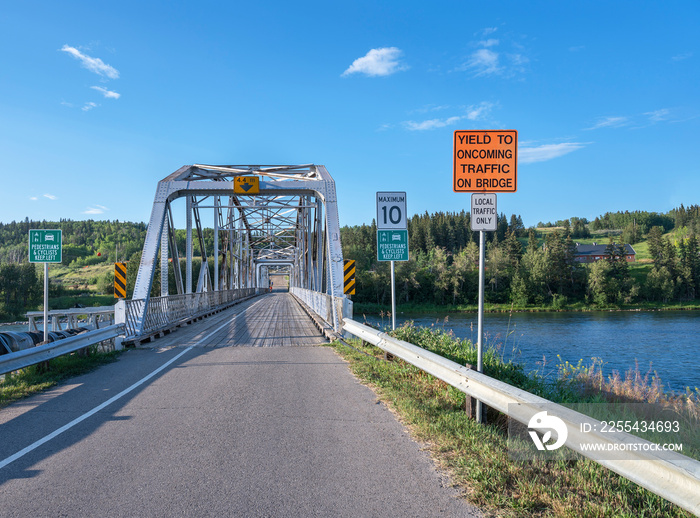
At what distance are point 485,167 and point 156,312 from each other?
38.5 ft

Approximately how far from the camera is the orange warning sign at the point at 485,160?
5609mm

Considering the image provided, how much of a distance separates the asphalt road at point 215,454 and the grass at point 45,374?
1.05 ft

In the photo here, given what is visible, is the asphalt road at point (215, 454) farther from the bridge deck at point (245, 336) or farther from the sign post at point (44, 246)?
the bridge deck at point (245, 336)

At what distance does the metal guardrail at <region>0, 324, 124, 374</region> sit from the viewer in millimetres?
6779

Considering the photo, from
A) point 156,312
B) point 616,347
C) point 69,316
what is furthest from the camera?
point 616,347

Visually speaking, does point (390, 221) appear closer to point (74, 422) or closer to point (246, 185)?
point (74, 422)

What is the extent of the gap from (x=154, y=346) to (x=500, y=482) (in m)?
10.3


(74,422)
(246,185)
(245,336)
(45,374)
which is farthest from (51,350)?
(246,185)

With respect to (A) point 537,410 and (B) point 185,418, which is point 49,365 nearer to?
(B) point 185,418

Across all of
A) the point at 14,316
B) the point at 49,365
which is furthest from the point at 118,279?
the point at 14,316

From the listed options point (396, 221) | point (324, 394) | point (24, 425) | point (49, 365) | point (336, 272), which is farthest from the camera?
point (336, 272)

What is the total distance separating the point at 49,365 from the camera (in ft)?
27.6

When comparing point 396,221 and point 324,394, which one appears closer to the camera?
point 324,394

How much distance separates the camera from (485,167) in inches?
223
